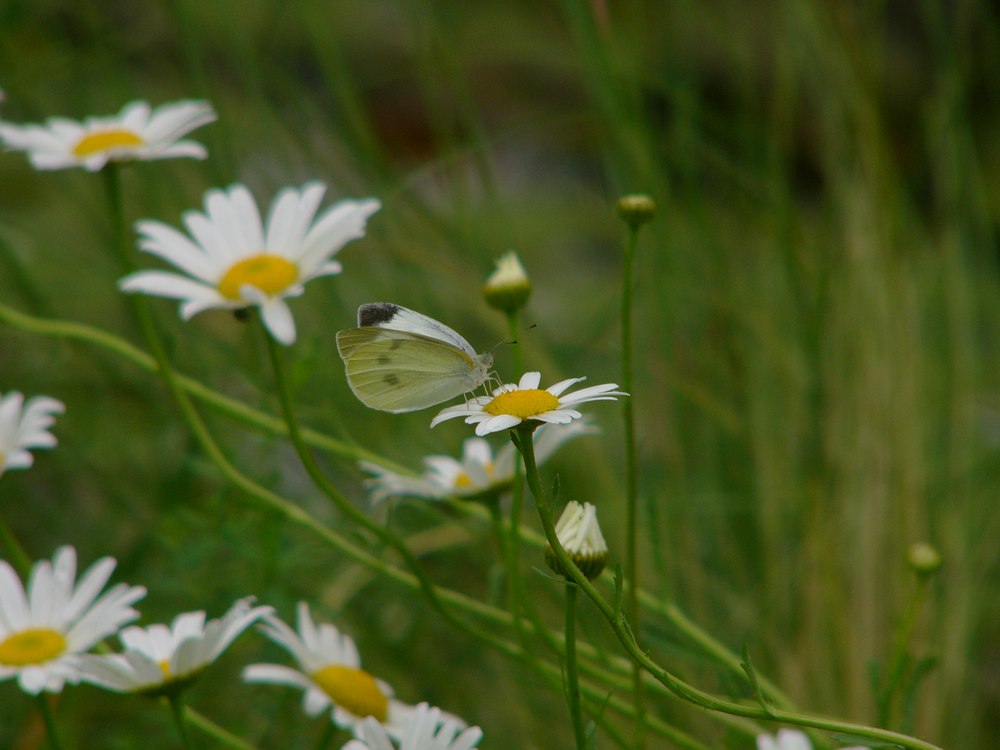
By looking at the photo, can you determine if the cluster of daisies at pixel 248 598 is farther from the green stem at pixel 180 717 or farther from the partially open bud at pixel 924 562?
the partially open bud at pixel 924 562

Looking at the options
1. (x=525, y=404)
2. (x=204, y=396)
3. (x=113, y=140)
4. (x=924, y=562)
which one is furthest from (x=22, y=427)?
(x=924, y=562)

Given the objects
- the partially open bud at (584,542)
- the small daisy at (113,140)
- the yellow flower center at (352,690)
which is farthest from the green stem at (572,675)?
the small daisy at (113,140)

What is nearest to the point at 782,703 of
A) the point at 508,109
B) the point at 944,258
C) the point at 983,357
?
the point at 944,258

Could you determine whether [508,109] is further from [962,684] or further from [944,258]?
[962,684]

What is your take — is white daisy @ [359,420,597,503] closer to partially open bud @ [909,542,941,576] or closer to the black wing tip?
the black wing tip

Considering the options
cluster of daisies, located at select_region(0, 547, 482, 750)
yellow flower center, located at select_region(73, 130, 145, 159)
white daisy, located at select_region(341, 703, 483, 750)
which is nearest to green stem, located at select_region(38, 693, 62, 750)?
cluster of daisies, located at select_region(0, 547, 482, 750)

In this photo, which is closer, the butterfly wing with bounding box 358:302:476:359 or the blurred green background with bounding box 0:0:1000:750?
the butterfly wing with bounding box 358:302:476:359

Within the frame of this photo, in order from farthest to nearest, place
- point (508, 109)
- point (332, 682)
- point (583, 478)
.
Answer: point (508, 109) < point (583, 478) < point (332, 682)
